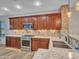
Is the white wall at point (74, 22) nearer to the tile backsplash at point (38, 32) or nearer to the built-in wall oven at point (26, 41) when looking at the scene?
the tile backsplash at point (38, 32)

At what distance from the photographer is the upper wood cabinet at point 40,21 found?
5.30 m

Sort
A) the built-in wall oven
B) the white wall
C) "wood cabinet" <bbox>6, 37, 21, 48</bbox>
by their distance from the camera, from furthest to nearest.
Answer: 1. "wood cabinet" <bbox>6, 37, 21, 48</bbox>
2. the built-in wall oven
3. the white wall

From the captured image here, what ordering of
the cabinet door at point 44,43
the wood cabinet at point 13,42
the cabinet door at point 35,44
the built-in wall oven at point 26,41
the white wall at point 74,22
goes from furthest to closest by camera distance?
1. the wood cabinet at point 13,42
2. the built-in wall oven at point 26,41
3. the cabinet door at point 35,44
4. the cabinet door at point 44,43
5. the white wall at point 74,22

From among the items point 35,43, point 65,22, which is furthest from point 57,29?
point 35,43

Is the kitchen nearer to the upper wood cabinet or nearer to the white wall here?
the upper wood cabinet

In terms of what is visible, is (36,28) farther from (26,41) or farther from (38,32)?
(26,41)

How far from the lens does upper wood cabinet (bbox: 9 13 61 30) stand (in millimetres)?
5301

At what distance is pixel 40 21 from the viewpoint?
575 centimetres

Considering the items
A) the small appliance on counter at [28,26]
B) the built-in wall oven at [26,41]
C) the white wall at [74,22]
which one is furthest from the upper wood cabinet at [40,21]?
the white wall at [74,22]

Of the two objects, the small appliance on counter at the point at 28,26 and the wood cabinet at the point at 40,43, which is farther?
the small appliance on counter at the point at 28,26

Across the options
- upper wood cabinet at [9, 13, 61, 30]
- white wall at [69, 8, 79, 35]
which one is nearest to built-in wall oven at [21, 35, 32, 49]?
upper wood cabinet at [9, 13, 61, 30]

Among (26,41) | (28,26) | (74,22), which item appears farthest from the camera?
(28,26)

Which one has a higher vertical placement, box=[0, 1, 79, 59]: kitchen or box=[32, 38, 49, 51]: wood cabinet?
box=[0, 1, 79, 59]: kitchen

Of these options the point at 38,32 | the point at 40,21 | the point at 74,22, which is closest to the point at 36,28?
the point at 38,32
